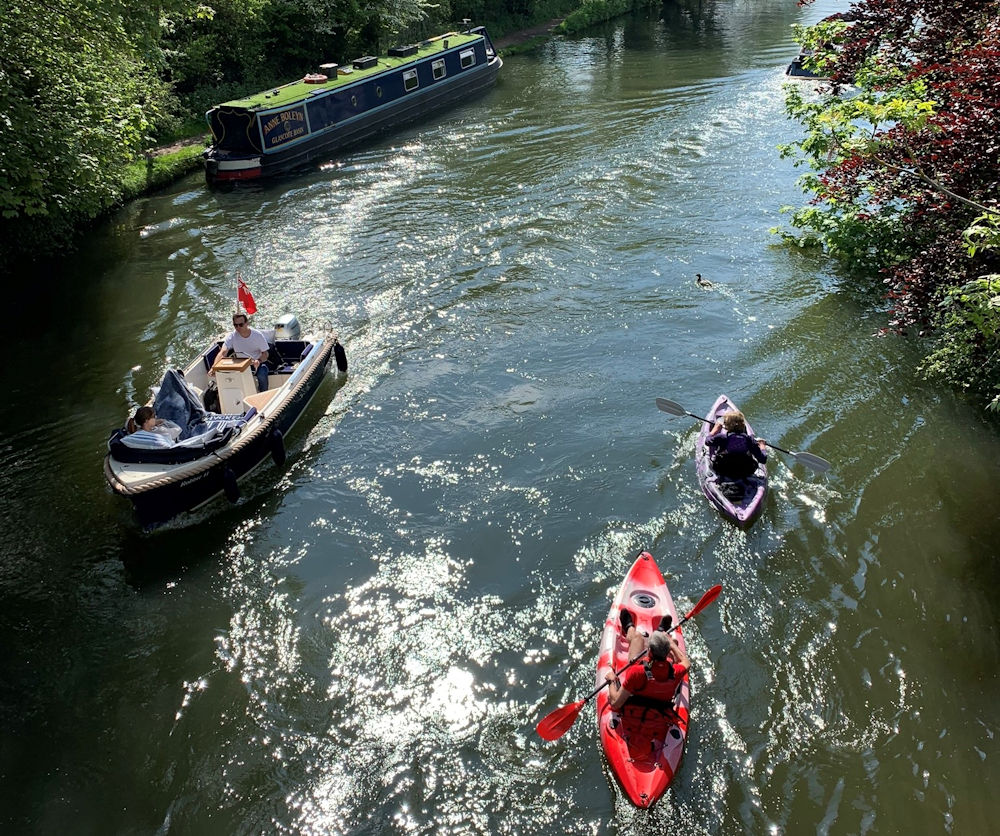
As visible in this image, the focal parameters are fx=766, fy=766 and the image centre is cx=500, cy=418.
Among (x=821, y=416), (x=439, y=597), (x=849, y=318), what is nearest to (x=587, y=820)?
(x=439, y=597)

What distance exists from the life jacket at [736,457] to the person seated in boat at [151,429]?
7711 millimetres

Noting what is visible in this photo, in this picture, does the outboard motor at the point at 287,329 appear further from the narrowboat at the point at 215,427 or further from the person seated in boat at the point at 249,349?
the person seated in boat at the point at 249,349

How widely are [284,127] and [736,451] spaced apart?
65.7 feet

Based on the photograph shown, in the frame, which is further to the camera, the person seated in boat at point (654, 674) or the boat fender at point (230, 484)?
the boat fender at point (230, 484)

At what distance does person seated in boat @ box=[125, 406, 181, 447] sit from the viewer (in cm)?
1066

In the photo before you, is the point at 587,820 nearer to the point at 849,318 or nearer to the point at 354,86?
the point at 849,318

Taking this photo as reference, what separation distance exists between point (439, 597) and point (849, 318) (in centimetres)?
1050

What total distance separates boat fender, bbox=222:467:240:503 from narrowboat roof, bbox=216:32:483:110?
17.0 metres

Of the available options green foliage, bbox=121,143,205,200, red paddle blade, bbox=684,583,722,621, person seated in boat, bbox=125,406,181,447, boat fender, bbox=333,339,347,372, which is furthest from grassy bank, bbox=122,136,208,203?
red paddle blade, bbox=684,583,722,621

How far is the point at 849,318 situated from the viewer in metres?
15.3

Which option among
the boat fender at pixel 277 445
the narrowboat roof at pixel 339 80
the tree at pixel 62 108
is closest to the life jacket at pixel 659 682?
the boat fender at pixel 277 445

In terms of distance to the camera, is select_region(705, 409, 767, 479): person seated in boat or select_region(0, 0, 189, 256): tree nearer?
select_region(705, 409, 767, 479): person seated in boat

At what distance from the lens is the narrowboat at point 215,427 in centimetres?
1054

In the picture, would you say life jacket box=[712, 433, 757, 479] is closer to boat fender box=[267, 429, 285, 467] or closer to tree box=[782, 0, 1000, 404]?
tree box=[782, 0, 1000, 404]
